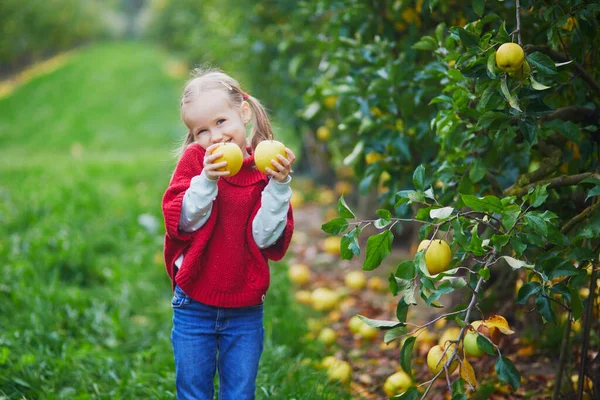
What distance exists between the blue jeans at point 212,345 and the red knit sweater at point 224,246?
62 mm

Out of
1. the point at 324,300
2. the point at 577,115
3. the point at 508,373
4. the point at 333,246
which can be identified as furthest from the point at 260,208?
the point at 333,246

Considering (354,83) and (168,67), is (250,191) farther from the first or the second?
(168,67)

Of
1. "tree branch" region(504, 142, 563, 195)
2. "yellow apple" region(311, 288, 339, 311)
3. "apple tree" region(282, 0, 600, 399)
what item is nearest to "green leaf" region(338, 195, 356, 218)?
"apple tree" region(282, 0, 600, 399)

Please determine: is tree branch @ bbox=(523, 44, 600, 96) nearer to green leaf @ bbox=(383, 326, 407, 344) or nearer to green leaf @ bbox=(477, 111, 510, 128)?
green leaf @ bbox=(477, 111, 510, 128)

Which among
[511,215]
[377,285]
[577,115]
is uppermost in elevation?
[577,115]

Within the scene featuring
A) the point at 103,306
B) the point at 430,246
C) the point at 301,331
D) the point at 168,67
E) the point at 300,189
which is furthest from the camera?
the point at 168,67

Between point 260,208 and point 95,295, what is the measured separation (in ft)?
6.66

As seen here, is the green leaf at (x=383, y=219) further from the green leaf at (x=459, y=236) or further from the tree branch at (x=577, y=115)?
the tree branch at (x=577, y=115)

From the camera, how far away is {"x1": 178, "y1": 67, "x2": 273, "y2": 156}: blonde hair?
1754 millimetres

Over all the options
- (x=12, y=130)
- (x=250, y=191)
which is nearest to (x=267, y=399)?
(x=250, y=191)

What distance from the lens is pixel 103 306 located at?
3.16 meters

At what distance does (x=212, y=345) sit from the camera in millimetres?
1834

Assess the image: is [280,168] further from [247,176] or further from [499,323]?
[499,323]

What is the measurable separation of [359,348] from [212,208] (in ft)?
5.06
